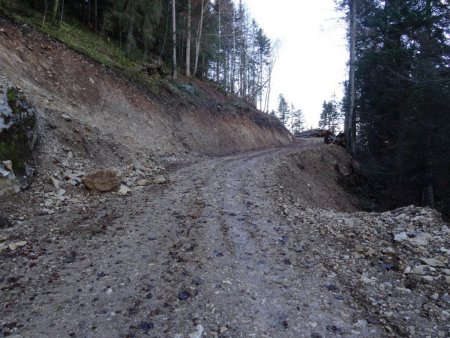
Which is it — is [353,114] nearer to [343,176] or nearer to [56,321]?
[343,176]

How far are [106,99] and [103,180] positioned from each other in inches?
238

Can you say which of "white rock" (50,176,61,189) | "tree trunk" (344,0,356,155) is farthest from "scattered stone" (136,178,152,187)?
"tree trunk" (344,0,356,155)

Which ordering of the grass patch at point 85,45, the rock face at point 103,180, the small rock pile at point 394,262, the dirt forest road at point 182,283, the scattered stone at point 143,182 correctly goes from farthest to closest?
the grass patch at point 85,45 < the scattered stone at point 143,182 < the rock face at point 103,180 < the small rock pile at point 394,262 < the dirt forest road at point 182,283

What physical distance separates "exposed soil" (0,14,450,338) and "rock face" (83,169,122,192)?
16 centimetres

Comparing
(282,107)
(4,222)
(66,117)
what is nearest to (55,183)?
(4,222)

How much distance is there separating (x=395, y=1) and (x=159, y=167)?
1264 centimetres

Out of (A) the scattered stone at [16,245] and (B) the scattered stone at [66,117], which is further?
(B) the scattered stone at [66,117]

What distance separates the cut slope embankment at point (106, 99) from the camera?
9.91 meters

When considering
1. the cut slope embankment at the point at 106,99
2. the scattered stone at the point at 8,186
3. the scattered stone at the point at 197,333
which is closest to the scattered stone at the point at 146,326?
the scattered stone at the point at 197,333

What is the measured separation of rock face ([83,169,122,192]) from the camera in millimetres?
7204

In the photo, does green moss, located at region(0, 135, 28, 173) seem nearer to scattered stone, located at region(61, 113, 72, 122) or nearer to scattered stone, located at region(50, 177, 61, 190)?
scattered stone, located at region(50, 177, 61, 190)

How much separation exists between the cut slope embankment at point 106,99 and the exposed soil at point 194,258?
0.24 metres

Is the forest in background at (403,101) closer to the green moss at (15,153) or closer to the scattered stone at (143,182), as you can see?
the scattered stone at (143,182)

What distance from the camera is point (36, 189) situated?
21.1 ft
